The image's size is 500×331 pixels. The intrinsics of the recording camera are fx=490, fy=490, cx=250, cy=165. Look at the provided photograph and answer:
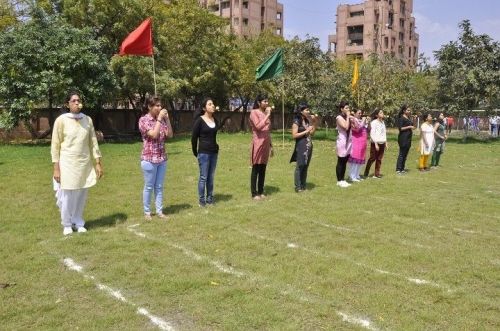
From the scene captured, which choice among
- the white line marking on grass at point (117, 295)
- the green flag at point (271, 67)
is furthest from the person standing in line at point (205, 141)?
the green flag at point (271, 67)

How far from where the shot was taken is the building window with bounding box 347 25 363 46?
Result: 80812 mm

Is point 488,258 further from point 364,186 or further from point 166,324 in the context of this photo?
point 364,186

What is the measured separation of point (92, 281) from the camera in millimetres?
4688

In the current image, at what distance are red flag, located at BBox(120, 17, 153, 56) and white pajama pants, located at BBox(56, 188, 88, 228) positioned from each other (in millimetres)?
3729

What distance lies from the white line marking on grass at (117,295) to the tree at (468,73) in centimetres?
2398

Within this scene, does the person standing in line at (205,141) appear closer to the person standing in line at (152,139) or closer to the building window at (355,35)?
the person standing in line at (152,139)

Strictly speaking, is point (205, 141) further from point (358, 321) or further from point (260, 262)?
point (358, 321)

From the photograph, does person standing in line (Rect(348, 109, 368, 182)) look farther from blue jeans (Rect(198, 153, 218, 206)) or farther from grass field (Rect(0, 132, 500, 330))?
blue jeans (Rect(198, 153, 218, 206))

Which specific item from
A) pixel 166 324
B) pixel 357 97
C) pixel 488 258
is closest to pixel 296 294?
pixel 166 324

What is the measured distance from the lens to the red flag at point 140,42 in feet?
30.2

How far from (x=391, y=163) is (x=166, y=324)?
12.3 meters

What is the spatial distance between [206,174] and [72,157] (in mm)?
2271

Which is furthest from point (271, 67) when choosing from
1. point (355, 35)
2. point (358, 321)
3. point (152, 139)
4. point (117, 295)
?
point (355, 35)

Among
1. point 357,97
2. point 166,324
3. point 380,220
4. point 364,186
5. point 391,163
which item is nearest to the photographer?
point 166,324
